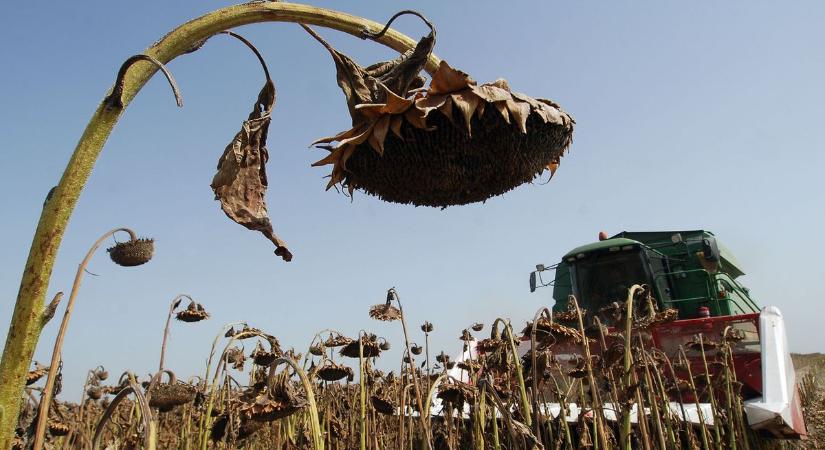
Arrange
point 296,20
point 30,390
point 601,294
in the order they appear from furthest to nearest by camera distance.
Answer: point 601,294
point 30,390
point 296,20

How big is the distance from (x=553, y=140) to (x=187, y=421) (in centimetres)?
445

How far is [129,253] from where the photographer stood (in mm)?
3211

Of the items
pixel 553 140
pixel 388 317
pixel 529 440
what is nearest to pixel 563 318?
pixel 388 317

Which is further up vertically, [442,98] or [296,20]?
[296,20]

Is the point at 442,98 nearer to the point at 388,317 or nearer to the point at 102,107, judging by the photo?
the point at 102,107

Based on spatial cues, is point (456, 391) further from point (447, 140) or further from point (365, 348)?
point (447, 140)

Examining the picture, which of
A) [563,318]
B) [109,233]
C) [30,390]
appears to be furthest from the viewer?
[563,318]

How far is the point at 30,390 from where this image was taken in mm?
3078

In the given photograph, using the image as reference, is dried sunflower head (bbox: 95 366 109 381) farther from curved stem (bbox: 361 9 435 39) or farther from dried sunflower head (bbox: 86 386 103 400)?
curved stem (bbox: 361 9 435 39)

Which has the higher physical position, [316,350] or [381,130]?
[381,130]

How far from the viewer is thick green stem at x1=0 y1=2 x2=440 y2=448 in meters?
1.28

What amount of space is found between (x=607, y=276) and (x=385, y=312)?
749 centimetres

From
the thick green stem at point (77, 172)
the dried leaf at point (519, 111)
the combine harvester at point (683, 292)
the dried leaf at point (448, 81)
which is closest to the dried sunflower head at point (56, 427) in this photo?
the thick green stem at point (77, 172)

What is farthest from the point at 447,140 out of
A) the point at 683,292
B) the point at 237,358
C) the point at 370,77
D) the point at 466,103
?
the point at 683,292
